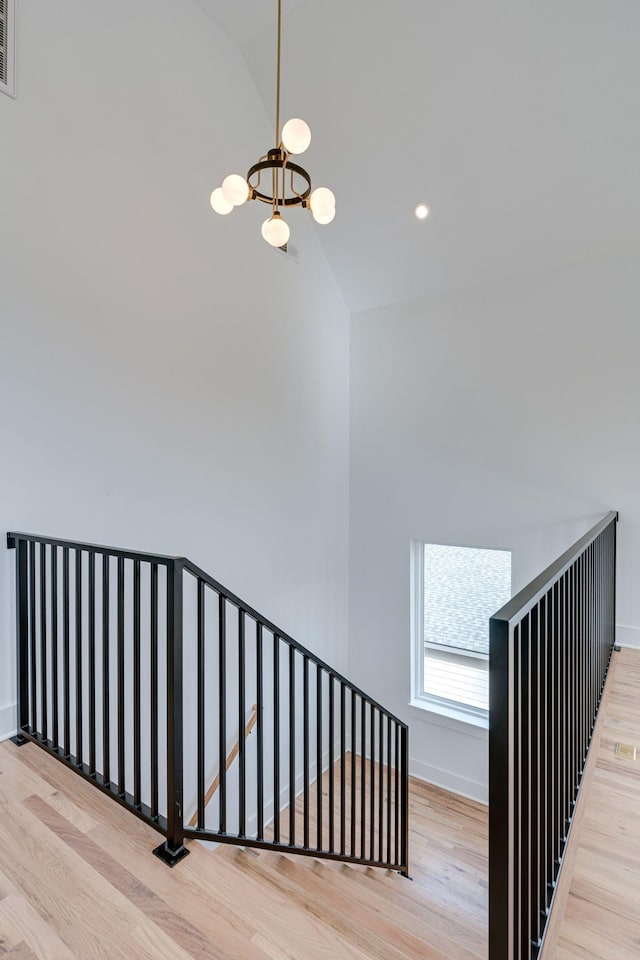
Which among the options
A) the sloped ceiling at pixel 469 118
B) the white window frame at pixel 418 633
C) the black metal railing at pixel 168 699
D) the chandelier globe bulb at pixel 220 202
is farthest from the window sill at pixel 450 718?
the chandelier globe bulb at pixel 220 202

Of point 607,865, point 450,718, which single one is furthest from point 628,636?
point 607,865

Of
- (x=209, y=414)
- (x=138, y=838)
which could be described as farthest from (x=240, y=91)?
(x=138, y=838)

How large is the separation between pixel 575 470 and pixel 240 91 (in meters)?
4.23

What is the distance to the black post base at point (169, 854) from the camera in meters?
1.66

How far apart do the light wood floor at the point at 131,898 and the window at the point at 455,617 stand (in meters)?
2.79

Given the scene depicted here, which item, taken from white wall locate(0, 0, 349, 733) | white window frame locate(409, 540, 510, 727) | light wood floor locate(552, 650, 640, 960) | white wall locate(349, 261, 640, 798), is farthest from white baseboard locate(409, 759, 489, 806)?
light wood floor locate(552, 650, 640, 960)

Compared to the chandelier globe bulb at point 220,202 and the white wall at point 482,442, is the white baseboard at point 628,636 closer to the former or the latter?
the white wall at point 482,442

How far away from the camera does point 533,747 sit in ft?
4.30

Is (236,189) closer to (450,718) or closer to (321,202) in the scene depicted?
(321,202)

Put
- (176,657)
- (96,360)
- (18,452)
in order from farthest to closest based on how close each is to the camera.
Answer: (96,360), (18,452), (176,657)

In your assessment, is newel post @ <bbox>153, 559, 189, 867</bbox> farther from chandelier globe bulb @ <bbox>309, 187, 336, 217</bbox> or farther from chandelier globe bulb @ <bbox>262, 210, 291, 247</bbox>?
chandelier globe bulb @ <bbox>309, 187, 336, 217</bbox>

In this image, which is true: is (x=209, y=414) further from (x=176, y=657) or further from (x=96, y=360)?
(x=176, y=657)

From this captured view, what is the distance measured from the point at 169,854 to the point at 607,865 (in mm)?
1494

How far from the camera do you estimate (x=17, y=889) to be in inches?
60.4
